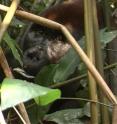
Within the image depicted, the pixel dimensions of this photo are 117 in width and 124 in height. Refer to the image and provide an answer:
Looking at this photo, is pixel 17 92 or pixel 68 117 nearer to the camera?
pixel 17 92

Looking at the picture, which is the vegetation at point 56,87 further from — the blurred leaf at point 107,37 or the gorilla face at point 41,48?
the gorilla face at point 41,48

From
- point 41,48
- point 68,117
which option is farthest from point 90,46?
point 41,48

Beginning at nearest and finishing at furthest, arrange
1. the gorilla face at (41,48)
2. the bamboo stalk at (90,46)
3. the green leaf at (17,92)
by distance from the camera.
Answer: the green leaf at (17,92), the bamboo stalk at (90,46), the gorilla face at (41,48)

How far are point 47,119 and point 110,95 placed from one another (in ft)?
1.16

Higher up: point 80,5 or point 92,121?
point 80,5

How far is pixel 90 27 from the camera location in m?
0.78

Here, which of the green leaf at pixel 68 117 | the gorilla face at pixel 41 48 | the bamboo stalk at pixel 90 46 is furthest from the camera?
the gorilla face at pixel 41 48

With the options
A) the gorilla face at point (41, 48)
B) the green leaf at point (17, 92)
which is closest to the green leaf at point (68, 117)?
the green leaf at point (17, 92)

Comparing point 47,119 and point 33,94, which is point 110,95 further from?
point 47,119

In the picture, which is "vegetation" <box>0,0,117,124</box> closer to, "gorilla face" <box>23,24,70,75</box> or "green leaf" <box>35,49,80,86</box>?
"green leaf" <box>35,49,80,86</box>

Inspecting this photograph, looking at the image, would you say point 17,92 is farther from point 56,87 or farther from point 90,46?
point 56,87

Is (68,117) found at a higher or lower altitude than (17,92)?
lower

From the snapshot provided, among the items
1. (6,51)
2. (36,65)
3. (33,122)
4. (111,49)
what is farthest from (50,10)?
(33,122)

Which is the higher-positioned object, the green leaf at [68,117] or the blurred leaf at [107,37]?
the blurred leaf at [107,37]
